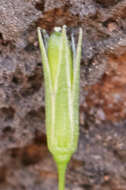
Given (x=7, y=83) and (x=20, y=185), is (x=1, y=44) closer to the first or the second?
(x=7, y=83)

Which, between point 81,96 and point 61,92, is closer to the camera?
point 61,92

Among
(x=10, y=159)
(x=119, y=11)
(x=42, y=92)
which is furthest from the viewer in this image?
(x=10, y=159)

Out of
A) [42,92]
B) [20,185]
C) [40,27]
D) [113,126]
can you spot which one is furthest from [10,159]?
[40,27]
